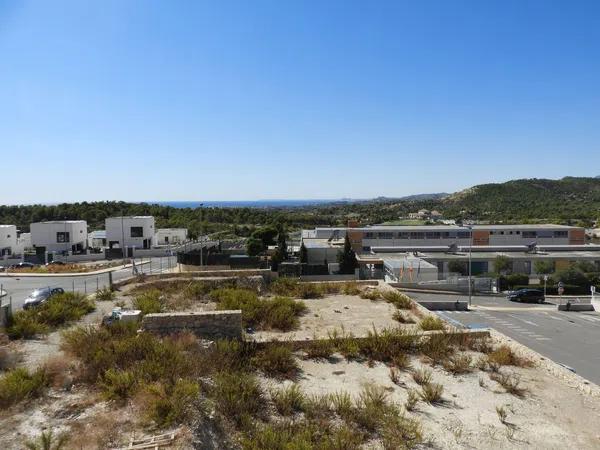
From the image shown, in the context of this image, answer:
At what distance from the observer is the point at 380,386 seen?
32.4 ft

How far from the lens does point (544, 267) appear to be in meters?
47.0

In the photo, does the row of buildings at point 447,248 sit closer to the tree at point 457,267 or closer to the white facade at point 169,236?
the tree at point 457,267

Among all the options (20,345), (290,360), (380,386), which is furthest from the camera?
(20,345)

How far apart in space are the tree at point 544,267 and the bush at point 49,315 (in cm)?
4549

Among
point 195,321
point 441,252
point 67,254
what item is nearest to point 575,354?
point 195,321

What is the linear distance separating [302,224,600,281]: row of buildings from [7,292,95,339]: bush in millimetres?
29529

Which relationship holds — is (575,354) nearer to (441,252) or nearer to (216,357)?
(216,357)

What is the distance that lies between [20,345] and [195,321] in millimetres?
4688

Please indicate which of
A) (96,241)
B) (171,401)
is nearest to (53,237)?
(96,241)

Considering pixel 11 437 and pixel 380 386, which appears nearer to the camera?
pixel 11 437

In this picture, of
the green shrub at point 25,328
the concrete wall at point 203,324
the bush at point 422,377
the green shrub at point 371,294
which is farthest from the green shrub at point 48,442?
the green shrub at point 371,294

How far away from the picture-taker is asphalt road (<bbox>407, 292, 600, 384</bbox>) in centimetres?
2067

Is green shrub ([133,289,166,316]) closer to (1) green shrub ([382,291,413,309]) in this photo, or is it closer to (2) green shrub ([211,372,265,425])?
(2) green shrub ([211,372,265,425])

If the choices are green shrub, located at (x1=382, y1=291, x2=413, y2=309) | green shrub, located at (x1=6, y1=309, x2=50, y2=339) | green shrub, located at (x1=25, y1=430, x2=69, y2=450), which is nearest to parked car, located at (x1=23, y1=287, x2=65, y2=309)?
green shrub, located at (x1=6, y1=309, x2=50, y2=339)
